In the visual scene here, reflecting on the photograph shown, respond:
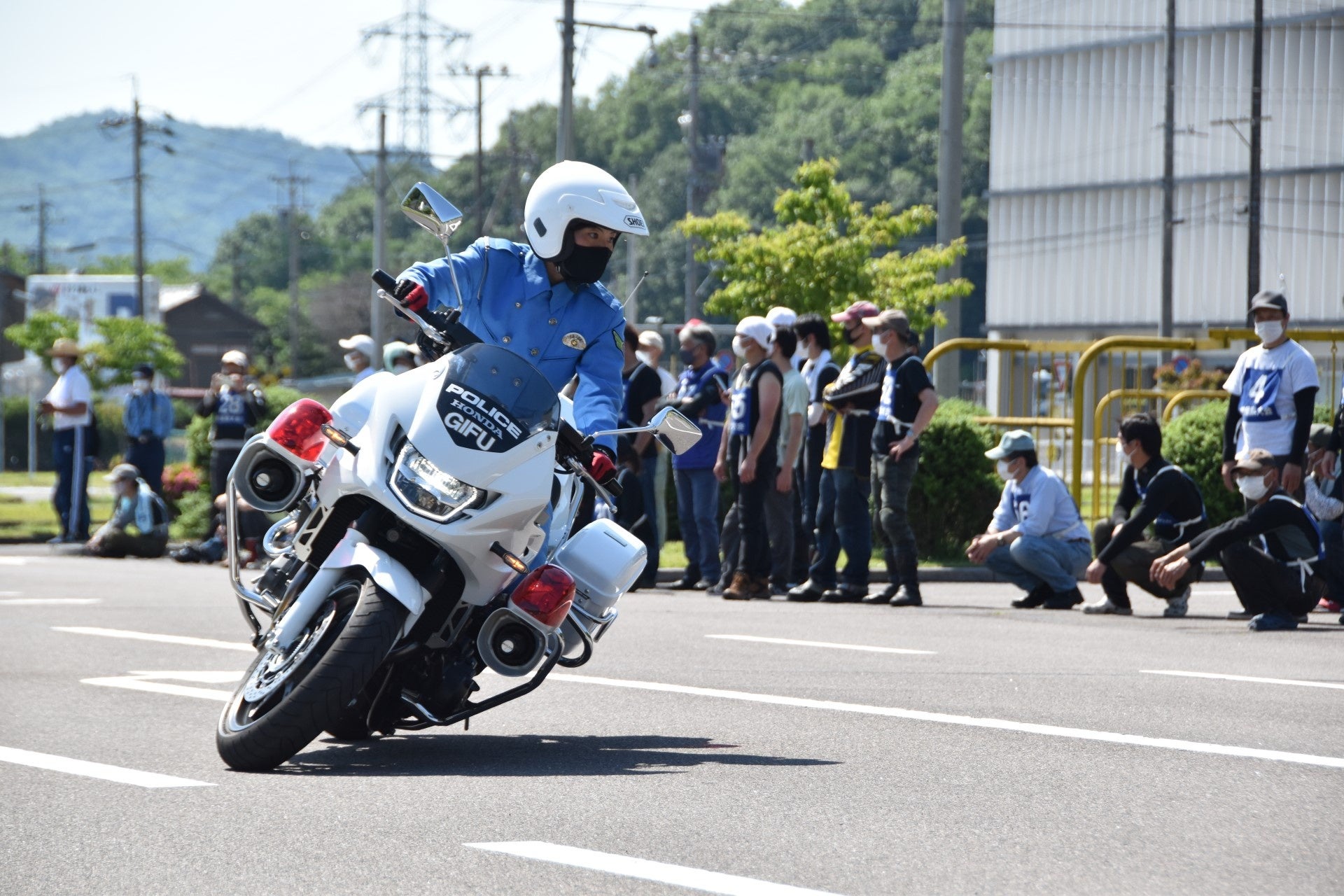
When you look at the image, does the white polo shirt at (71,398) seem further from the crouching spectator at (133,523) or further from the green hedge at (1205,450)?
the green hedge at (1205,450)

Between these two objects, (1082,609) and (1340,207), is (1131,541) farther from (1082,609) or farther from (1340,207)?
(1340,207)

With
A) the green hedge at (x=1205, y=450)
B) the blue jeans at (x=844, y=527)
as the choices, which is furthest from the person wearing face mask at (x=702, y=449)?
the green hedge at (x=1205, y=450)

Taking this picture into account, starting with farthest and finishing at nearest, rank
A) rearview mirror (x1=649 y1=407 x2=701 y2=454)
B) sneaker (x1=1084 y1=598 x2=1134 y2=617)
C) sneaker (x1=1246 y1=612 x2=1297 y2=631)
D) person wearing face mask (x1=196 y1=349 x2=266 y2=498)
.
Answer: person wearing face mask (x1=196 y1=349 x2=266 y2=498), sneaker (x1=1084 y1=598 x2=1134 y2=617), sneaker (x1=1246 y1=612 x2=1297 y2=631), rearview mirror (x1=649 y1=407 x2=701 y2=454)

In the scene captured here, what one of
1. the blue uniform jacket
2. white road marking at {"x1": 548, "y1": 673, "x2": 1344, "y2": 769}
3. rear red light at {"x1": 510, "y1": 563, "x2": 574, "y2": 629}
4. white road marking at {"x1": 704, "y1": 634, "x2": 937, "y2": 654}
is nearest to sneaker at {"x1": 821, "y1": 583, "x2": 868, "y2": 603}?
white road marking at {"x1": 704, "y1": 634, "x2": 937, "y2": 654}

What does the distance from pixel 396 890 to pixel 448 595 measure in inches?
72.5

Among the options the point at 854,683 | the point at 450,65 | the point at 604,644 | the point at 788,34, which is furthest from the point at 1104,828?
the point at 788,34

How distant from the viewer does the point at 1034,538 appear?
12.9 metres

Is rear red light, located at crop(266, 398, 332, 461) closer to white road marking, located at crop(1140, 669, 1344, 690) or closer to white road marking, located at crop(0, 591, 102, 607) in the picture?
white road marking, located at crop(1140, 669, 1344, 690)

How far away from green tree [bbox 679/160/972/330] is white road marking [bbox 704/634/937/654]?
16373mm

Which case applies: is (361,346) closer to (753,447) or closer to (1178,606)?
(753,447)

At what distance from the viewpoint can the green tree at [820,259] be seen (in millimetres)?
27453

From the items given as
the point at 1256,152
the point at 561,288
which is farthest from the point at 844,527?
the point at 1256,152

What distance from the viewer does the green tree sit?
27453 mm

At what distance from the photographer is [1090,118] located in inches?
2687
